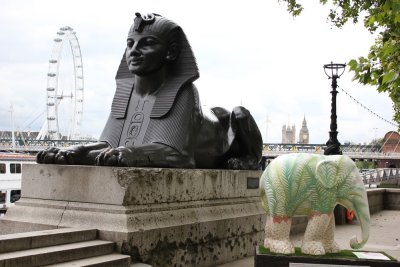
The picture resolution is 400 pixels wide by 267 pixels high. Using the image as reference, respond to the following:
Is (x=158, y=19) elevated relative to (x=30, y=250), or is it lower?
elevated

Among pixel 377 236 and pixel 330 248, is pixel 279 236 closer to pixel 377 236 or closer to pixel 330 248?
pixel 330 248

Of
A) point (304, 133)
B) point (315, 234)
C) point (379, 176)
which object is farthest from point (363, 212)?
point (304, 133)

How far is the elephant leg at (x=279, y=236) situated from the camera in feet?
18.0

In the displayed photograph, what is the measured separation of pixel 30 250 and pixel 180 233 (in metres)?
1.94

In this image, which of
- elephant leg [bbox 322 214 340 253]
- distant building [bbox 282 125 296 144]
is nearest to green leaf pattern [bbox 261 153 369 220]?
elephant leg [bbox 322 214 340 253]

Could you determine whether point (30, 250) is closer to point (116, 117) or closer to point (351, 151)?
point (116, 117)

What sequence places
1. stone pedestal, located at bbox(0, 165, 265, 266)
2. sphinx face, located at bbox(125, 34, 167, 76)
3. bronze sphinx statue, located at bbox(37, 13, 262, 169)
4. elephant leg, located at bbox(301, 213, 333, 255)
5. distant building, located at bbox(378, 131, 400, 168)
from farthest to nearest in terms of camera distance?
distant building, located at bbox(378, 131, 400, 168), sphinx face, located at bbox(125, 34, 167, 76), bronze sphinx statue, located at bbox(37, 13, 262, 169), stone pedestal, located at bbox(0, 165, 265, 266), elephant leg, located at bbox(301, 213, 333, 255)

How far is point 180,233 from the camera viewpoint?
6598 mm

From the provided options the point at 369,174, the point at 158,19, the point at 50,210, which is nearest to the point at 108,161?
the point at 50,210

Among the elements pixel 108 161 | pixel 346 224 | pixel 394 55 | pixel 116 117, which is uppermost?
pixel 394 55

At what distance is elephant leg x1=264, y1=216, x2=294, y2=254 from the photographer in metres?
5.50

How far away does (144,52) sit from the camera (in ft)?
23.6

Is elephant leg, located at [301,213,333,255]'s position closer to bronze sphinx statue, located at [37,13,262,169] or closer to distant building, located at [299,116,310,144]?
bronze sphinx statue, located at [37,13,262,169]

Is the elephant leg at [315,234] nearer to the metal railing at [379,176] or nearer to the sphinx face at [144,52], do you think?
the sphinx face at [144,52]
